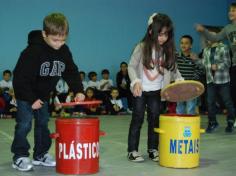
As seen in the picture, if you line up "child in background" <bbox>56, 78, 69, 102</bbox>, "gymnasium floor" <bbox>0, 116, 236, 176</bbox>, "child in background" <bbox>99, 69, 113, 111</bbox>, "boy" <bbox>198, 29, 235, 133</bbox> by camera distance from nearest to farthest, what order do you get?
"gymnasium floor" <bbox>0, 116, 236, 176</bbox>
"boy" <bbox>198, 29, 235, 133</bbox>
"child in background" <bbox>56, 78, 69, 102</bbox>
"child in background" <bbox>99, 69, 113, 111</bbox>

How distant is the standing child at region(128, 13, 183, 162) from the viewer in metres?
3.44

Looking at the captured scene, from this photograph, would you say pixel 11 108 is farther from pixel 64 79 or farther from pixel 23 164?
pixel 23 164

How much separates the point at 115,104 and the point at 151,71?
18.1ft

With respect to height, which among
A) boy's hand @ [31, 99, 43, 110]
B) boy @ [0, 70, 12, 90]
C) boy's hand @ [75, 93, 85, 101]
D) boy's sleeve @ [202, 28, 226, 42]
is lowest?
boy's hand @ [31, 99, 43, 110]

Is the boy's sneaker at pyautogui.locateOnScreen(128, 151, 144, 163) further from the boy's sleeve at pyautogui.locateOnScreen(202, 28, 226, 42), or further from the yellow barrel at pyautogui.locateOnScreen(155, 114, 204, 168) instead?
the boy's sleeve at pyautogui.locateOnScreen(202, 28, 226, 42)

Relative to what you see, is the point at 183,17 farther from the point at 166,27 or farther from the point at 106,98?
the point at 166,27

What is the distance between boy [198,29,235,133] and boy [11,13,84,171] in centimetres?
261

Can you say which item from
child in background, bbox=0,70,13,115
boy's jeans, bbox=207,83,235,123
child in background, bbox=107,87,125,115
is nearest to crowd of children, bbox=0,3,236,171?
boy's jeans, bbox=207,83,235,123

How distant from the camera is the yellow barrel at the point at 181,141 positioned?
3.17 m

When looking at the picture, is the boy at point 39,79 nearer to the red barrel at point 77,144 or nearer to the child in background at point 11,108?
the red barrel at point 77,144

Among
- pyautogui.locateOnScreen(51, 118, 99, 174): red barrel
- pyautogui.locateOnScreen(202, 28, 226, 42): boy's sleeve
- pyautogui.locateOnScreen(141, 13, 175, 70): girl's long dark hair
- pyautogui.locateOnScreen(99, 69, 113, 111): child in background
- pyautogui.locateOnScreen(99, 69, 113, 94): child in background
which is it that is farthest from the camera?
pyautogui.locateOnScreen(99, 69, 113, 94): child in background

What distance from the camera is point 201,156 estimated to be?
3.70 meters

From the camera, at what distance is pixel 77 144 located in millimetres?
2908

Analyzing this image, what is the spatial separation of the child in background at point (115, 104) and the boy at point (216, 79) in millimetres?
3557
